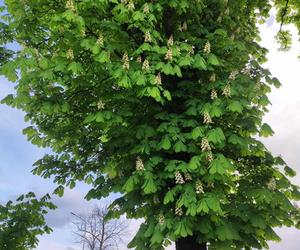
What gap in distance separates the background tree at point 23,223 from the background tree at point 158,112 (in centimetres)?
327

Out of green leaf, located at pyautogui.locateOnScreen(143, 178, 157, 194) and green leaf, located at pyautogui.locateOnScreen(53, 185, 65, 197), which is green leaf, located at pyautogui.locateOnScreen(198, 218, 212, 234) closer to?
green leaf, located at pyautogui.locateOnScreen(143, 178, 157, 194)

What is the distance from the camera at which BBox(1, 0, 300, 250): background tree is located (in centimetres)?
920

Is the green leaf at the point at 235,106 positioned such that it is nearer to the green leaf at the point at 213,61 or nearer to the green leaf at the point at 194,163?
the green leaf at the point at 213,61

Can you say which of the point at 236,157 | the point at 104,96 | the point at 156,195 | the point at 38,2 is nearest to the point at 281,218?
the point at 236,157

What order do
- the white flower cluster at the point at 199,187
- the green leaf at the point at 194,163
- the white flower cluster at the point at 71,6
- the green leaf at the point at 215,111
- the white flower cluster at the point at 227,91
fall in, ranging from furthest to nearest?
the white flower cluster at the point at 227,91 < the green leaf at the point at 215,111 < the white flower cluster at the point at 199,187 < the green leaf at the point at 194,163 < the white flower cluster at the point at 71,6

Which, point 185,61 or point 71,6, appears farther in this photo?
point 185,61

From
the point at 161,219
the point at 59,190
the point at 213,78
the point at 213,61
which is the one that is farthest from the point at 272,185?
the point at 59,190

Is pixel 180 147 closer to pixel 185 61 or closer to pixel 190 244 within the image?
pixel 185 61

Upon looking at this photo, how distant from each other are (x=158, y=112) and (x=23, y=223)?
7.77 m

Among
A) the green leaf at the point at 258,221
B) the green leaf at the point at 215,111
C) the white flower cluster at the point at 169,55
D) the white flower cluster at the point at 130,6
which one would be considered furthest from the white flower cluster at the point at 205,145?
the white flower cluster at the point at 130,6

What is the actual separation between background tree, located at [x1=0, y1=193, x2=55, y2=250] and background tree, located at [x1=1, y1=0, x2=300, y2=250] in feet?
10.7

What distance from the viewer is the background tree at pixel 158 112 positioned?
9.20 m

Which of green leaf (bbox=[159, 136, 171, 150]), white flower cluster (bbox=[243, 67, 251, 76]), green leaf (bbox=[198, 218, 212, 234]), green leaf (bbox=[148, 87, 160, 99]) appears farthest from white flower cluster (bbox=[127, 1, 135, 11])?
green leaf (bbox=[198, 218, 212, 234])

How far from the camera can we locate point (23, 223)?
50.6 ft
